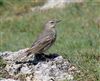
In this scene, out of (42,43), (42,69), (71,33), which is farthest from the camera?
(71,33)

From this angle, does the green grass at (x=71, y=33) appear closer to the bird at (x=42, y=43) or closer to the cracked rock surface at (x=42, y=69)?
the cracked rock surface at (x=42, y=69)

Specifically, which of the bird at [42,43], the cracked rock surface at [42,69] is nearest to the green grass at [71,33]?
the cracked rock surface at [42,69]

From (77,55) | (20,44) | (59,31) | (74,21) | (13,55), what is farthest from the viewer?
(74,21)

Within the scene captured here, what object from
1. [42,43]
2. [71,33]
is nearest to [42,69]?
[42,43]

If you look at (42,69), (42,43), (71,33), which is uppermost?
(42,43)

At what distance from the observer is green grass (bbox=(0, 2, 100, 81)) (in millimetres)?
10281

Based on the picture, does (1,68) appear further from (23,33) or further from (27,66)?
(23,33)

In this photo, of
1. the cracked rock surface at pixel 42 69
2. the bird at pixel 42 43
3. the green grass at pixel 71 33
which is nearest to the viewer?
the cracked rock surface at pixel 42 69

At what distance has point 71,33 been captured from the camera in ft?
48.4

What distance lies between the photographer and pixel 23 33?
15836 millimetres

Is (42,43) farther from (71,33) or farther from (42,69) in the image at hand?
(71,33)

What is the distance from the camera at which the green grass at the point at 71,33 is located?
33.7ft

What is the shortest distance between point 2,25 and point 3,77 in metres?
8.21

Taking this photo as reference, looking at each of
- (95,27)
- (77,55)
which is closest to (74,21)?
(95,27)
